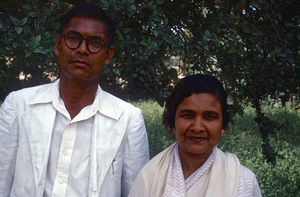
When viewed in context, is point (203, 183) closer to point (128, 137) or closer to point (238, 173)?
point (238, 173)

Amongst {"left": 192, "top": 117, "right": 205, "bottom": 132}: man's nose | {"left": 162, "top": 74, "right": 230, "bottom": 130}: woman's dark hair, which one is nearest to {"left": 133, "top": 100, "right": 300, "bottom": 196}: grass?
{"left": 162, "top": 74, "right": 230, "bottom": 130}: woman's dark hair

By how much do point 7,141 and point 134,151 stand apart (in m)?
0.71

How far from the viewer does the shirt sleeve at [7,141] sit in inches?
87.5

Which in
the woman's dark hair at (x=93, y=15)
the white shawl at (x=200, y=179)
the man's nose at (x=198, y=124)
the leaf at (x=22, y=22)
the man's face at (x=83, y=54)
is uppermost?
the woman's dark hair at (x=93, y=15)

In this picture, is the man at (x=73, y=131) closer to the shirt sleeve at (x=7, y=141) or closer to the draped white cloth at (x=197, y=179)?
the shirt sleeve at (x=7, y=141)

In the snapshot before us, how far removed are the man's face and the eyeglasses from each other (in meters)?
0.01

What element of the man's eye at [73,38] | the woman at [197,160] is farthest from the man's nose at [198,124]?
the man's eye at [73,38]

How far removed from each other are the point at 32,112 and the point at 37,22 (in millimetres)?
597

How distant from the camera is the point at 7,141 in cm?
222

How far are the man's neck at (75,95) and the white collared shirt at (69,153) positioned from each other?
4cm

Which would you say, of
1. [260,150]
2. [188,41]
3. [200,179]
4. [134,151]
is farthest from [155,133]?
[200,179]

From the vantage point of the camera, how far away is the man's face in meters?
2.19

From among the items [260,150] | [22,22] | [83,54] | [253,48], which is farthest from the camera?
[260,150]

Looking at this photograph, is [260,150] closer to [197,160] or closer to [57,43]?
[197,160]
